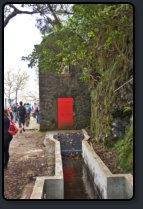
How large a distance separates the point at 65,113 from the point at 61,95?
4.01 feet

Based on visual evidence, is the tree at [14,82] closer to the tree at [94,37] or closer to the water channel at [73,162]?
the tree at [94,37]

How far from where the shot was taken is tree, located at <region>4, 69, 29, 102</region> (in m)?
2.35

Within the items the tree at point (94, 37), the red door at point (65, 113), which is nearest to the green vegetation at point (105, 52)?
the tree at point (94, 37)

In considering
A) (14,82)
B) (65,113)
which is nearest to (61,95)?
(65,113)

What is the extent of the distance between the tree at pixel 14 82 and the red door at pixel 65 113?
9.08 metres

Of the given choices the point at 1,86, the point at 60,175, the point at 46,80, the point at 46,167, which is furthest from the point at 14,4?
the point at 46,80

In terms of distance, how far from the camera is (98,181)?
424cm

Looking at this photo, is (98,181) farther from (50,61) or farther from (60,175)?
(50,61)

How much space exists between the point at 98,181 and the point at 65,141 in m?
4.90

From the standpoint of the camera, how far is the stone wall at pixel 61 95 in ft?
38.7

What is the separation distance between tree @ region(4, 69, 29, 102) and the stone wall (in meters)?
9.12

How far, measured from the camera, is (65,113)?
11781 mm

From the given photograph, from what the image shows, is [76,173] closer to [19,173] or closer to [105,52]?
[19,173]

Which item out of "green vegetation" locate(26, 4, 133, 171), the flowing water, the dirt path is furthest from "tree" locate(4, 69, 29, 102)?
the flowing water
